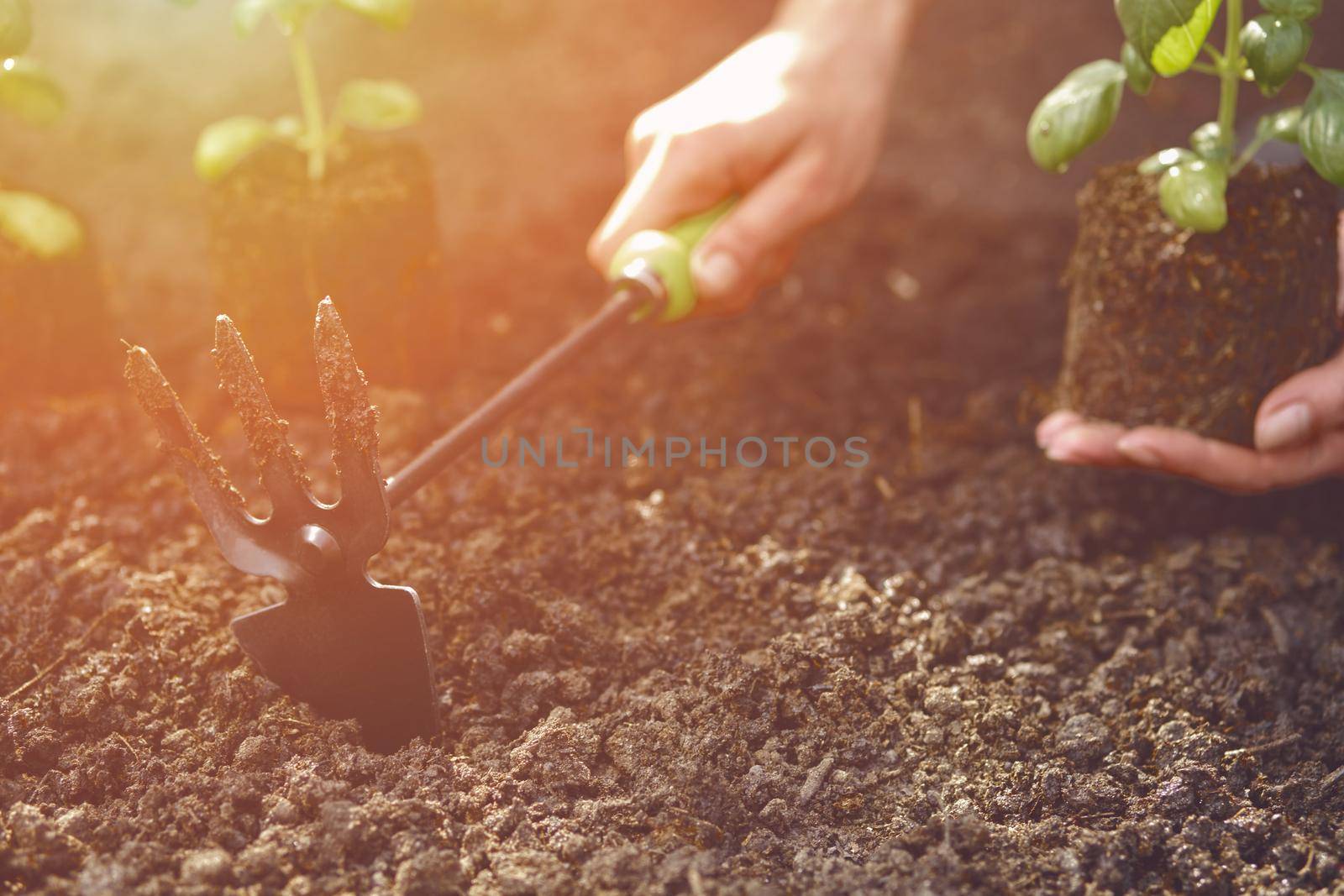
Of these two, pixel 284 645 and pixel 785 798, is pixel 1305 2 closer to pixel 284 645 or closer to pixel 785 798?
pixel 785 798

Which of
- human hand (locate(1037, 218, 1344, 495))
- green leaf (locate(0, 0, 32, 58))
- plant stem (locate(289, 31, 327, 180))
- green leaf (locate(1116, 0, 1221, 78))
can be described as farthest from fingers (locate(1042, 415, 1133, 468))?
green leaf (locate(0, 0, 32, 58))

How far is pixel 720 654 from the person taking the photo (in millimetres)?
1465

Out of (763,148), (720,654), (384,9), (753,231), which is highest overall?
(384,9)

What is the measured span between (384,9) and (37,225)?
752 mm

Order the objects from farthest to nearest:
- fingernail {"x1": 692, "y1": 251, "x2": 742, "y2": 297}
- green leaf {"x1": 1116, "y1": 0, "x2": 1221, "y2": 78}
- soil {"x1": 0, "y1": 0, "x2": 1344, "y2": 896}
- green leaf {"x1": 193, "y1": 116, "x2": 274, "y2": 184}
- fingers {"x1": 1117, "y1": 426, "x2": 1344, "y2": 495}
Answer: green leaf {"x1": 193, "y1": 116, "x2": 274, "y2": 184}
fingernail {"x1": 692, "y1": 251, "x2": 742, "y2": 297}
fingers {"x1": 1117, "y1": 426, "x2": 1344, "y2": 495}
green leaf {"x1": 1116, "y1": 0, "x2": 1221, "y2": 78}
soil {"x1": 0, "y1": 0, "x2": 1344, "y2": 896}

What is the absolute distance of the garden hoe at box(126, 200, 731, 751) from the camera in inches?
50.3

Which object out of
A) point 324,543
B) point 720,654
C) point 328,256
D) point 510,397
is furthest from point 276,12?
point 720,654

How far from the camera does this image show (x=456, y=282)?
2.39m

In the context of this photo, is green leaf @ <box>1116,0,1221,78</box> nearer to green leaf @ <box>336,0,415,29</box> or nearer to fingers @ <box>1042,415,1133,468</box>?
fingers @ <box>1042,415,1133,468</box>

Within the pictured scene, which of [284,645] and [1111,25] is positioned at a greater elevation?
[1111,25]

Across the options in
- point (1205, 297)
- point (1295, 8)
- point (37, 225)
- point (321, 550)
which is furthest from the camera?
point (37, 225)

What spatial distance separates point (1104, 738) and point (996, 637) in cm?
23

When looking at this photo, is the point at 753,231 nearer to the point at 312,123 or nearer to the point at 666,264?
the point at 666,264

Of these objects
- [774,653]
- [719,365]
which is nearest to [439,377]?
[719,365]
